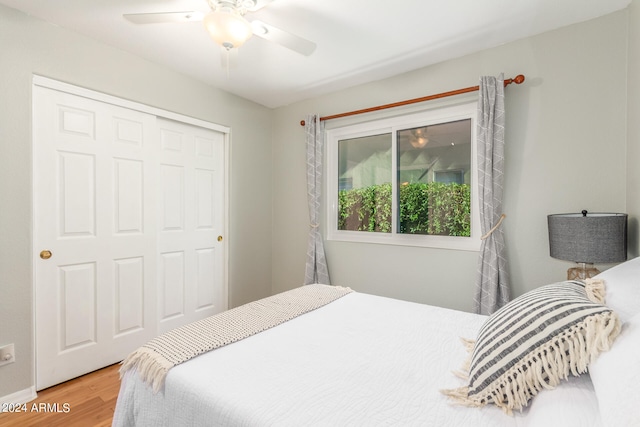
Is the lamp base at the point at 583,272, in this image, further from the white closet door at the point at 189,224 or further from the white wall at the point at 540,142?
the white closet door at the point at 189,224

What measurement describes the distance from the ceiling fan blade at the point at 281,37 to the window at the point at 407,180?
4.33 feet

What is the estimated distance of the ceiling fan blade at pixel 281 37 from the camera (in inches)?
66.0

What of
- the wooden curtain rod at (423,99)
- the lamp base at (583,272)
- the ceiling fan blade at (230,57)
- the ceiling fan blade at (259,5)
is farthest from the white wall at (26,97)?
the lamp base at (583,272)

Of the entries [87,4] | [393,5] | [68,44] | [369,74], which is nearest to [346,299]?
[393,5]

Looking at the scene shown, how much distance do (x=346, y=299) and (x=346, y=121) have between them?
191 cm

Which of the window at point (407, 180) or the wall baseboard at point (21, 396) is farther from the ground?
the window at point (407, 180)

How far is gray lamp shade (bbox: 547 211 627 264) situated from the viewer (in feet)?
5.43

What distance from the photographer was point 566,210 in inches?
83.3

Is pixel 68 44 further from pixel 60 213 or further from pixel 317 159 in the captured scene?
pixel 317 159

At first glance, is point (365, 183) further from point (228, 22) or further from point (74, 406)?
point (74, 406)

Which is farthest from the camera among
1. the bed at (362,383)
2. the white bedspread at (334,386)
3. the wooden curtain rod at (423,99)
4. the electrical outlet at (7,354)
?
the wooden curtain rod at (423,99)

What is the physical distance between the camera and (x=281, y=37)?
1.76 metres

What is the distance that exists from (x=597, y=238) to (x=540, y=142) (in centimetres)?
84

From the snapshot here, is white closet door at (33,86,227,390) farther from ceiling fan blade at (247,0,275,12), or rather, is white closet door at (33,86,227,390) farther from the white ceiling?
ceiling fan blade at (247,0,275,12)
